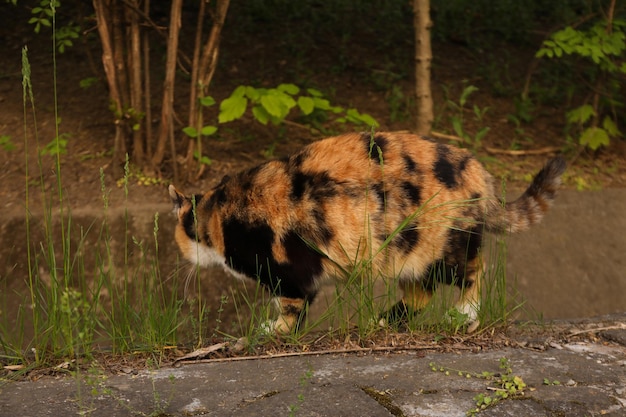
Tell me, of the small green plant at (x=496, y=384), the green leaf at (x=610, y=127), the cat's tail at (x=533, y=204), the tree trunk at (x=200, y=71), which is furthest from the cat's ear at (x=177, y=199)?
the green leaf at (x=610, y=127)

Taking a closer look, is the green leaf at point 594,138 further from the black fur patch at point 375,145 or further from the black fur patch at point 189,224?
the black fur patch at point 189,224

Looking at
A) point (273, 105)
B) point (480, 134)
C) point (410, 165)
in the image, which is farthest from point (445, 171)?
point (480, 134)

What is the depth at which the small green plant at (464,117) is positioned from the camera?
7105 millimetres

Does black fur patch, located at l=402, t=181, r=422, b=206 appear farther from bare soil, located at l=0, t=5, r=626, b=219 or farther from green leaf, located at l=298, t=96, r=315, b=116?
bare soil, located at l=0, t=5, r=626, b=219

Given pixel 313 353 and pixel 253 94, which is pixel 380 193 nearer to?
pixel 313 353

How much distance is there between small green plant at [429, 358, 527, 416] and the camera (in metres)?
3.04

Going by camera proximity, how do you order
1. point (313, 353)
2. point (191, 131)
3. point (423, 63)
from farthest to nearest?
point (423, 63) < point (191, 131) < point (313, 353)

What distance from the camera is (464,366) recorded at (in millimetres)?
3453

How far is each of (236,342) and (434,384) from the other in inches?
39.7

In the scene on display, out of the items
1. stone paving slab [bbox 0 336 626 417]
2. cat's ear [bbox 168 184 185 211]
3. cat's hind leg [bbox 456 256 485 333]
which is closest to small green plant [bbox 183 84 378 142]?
cat's ear [bbox 168 184 185 211]

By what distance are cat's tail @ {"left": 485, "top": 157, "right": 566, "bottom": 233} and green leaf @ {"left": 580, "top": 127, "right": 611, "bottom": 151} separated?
111 inches

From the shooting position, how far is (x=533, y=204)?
15.3 ft

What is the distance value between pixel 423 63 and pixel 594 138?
5.82ft

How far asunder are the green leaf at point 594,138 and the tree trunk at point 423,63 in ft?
4.89
